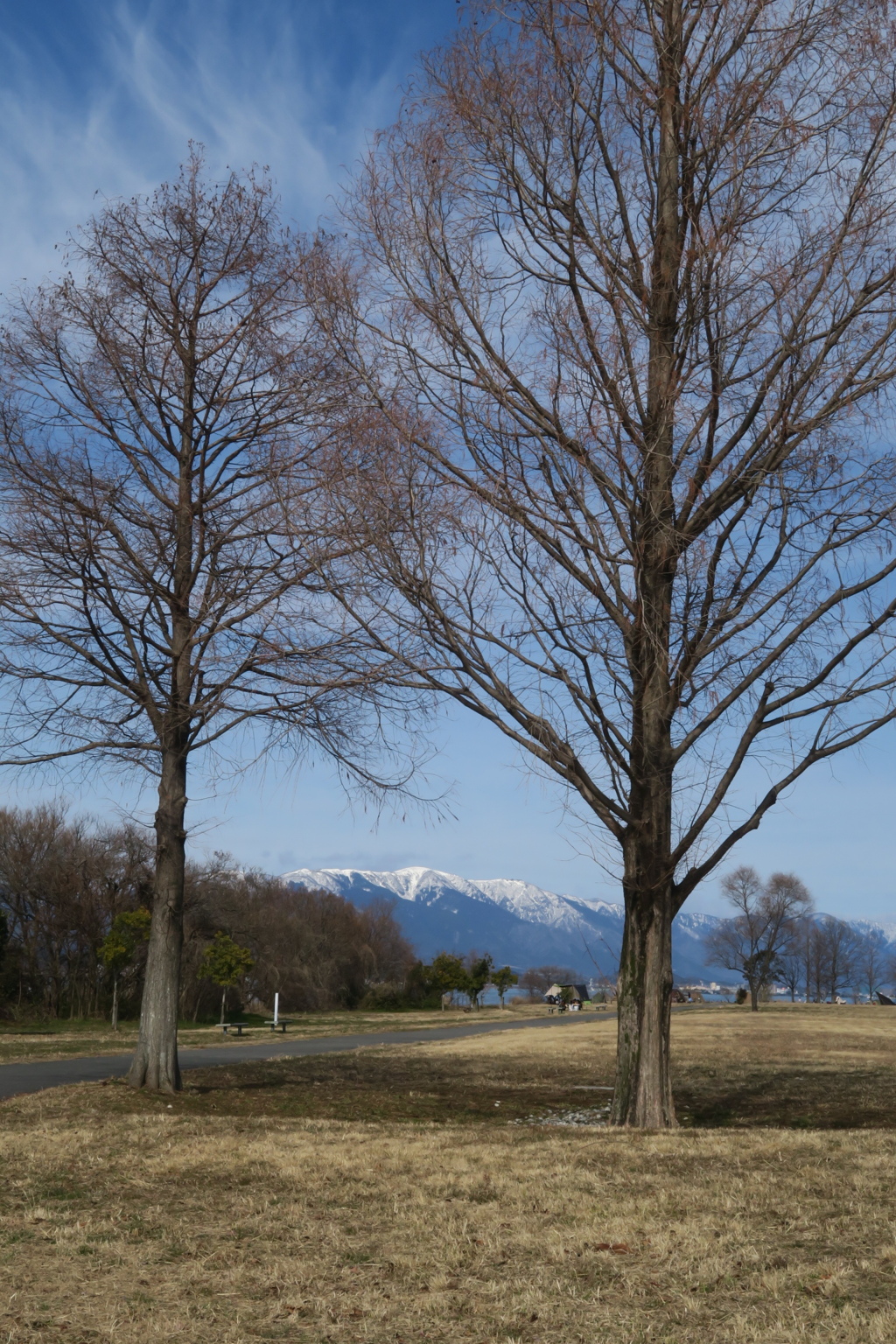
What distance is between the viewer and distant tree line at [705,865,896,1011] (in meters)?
64.5

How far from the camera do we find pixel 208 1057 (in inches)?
813

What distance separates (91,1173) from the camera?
726 cm

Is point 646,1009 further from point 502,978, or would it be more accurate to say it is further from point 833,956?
point 833,956

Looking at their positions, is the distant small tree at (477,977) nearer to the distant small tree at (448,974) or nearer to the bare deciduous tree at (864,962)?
the distant small tree at (448,974)

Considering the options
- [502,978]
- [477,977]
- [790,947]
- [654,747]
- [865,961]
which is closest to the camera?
[654,747]

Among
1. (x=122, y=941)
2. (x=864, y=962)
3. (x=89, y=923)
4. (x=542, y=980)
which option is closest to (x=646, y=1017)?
(x=122, y=941)

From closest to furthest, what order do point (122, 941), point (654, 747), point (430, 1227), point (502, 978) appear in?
point (430, 1227)
point (654, 747)
point (122, 941)
point (502, 978)

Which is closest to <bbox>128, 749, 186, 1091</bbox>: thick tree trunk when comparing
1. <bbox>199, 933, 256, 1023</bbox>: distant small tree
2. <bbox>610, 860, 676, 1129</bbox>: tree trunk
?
<bbox>610, 860, 676, 1129</bbox>: tree trunk

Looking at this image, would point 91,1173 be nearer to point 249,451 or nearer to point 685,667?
point 685,667

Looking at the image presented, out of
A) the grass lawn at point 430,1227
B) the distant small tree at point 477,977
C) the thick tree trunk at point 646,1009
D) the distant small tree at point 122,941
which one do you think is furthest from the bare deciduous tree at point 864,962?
the grass lawn at point 430,1227

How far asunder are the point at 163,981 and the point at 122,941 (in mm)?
22584

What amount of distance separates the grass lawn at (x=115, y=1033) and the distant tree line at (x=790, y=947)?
22567mm

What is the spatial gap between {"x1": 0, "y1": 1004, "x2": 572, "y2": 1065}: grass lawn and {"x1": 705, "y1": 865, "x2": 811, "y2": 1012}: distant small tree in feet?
69.7

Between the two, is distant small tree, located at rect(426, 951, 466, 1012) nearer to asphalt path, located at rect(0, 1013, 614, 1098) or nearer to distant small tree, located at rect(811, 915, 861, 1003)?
asphalt path, located at rect(0, 1013, 614, 1098)
